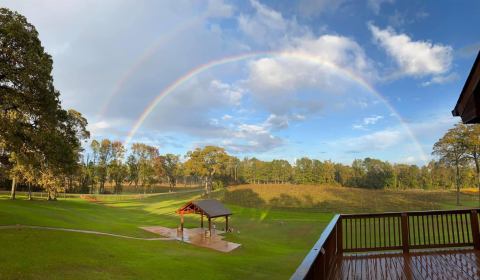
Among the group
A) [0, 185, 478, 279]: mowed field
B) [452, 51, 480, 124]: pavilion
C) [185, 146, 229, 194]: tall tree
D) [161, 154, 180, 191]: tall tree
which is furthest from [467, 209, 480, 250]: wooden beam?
[161, 154, 180, 191]: tall tree

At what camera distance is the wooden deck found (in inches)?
247

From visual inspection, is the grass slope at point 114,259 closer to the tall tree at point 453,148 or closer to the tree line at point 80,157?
the tree line at point 80,157

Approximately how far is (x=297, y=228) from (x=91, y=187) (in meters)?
62.5

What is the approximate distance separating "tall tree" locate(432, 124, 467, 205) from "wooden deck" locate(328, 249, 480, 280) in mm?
44566

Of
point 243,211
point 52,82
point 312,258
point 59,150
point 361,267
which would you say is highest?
point 52,82

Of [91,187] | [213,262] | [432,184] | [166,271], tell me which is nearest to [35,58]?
[166,271]

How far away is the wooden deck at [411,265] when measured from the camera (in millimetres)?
6273

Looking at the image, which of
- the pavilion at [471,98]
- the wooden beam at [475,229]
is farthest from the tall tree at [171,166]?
the pavilion at [471,98]

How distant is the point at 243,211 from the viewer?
4803 centimetres

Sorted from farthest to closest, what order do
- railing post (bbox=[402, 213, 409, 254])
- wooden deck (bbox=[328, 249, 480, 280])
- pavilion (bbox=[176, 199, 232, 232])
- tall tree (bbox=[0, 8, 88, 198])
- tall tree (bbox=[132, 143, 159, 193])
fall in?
tall tree (bbox=[132, 143, 159, 193]), pavilion (bbox=[176, 199, 232, 232]), tall tree (bbox=[0, 8, 88, 198]), railing post (bbox=[402, 213, 409, 254]), wooden deck (bbox=[328, 249, 480, 280])

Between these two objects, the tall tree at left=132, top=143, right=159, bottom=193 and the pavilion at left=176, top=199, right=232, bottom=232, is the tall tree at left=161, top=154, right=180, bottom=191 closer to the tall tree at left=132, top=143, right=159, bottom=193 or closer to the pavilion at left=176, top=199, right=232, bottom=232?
the tall tree at left=132, top=143, right=159, bottom=193

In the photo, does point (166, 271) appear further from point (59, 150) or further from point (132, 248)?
point (59, 150)

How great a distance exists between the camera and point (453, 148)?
45719mm

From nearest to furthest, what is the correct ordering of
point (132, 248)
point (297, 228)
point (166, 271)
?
point (166, 271)
point (132, 248)
point (297, 228)
